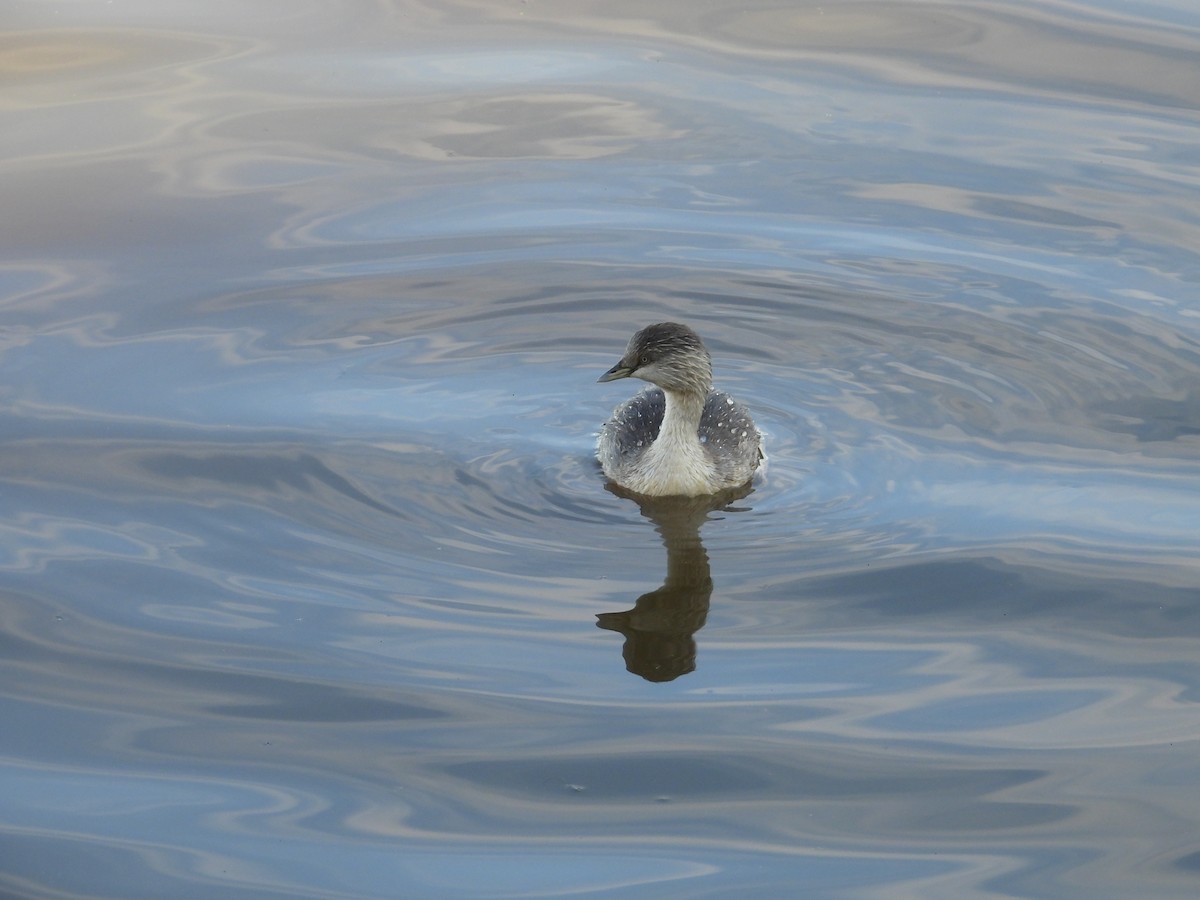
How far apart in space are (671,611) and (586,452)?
6.98 ft

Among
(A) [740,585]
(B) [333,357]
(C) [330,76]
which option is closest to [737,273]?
(B) [333,357]

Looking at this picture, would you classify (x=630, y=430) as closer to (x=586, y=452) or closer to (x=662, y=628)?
(x=586, y=452)

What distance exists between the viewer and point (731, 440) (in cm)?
1002

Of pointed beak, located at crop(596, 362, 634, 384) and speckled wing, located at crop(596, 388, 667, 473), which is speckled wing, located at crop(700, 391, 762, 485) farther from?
pointed beak, located at crop(596, 362, 634, 384)

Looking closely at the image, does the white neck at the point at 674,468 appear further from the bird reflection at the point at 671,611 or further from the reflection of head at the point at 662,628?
the reflection of head at the point at 662,628

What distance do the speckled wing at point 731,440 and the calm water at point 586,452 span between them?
0.61ft

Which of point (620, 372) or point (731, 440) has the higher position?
point (620, 372)

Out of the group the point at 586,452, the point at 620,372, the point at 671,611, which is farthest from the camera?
the point at 586,452

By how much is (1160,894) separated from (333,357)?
6.46m

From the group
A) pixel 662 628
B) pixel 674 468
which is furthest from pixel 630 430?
pixel 662 628

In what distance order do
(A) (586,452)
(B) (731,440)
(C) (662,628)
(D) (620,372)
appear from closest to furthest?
(C) (662,628), (D) (620,372), (B) (731,440), (A) (586,452)

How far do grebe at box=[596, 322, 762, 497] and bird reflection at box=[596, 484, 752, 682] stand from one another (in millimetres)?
263

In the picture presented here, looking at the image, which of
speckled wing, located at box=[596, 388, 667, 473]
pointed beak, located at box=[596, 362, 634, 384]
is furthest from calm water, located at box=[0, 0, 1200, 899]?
pointed beak, located at box=[596, 362, 634, 384]

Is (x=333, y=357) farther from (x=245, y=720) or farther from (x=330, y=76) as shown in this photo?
(x=330, y=76)
